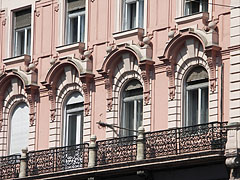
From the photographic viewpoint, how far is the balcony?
43.8m

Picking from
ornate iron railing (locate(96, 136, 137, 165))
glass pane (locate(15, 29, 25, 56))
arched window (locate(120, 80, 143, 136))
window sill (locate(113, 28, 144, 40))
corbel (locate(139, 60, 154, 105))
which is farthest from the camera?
glass pane (locate(15, 29, 25, 56))

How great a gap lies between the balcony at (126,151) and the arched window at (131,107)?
0.99m

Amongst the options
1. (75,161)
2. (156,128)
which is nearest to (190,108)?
(156,128)

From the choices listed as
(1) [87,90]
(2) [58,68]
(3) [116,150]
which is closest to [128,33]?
(1) [87,90]

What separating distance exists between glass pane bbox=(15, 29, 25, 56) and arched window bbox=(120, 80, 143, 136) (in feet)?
22.0

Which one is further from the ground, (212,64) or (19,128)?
(212,64)

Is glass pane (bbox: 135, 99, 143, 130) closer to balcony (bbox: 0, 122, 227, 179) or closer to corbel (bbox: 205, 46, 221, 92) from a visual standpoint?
balcony (bbox: 0, 122, 227, 179)

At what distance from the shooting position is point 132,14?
4909cm

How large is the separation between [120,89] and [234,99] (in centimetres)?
627

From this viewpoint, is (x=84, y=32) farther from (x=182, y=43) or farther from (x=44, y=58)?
(x=182, y=43)

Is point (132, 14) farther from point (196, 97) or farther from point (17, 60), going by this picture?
point (17, 60)

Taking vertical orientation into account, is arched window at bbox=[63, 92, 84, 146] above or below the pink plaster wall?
below

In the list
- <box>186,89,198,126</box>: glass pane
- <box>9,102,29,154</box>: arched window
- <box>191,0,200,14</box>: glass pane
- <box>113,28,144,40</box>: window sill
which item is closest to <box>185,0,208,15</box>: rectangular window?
<box>191,0,200,14</box>: glass pane

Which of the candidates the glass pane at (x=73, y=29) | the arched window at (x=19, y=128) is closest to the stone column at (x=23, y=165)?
the arched window at (x=19, y=128)
